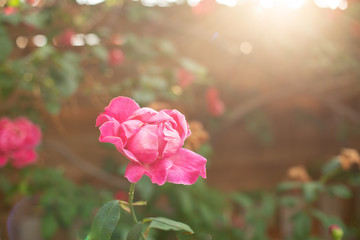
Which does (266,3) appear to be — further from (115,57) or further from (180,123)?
(180,123)

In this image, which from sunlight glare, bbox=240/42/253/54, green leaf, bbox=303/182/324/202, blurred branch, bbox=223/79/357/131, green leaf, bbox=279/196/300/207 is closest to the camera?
green leaf, bbox=303/182/324/202

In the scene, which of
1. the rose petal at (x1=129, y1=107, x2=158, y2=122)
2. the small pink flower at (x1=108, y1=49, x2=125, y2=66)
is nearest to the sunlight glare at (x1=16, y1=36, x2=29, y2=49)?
the small pink flower at (x1=108, y1=49, x2=125, y2=66)

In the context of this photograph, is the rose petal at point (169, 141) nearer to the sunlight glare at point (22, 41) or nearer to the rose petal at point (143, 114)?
the rose petal at point (143, 114)

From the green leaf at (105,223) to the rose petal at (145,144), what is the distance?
0.20 ft

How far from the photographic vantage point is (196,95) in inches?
79.5

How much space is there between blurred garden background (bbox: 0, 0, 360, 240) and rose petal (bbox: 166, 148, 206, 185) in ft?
2.48

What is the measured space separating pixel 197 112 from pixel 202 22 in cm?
49

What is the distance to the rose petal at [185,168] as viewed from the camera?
0.38 meters

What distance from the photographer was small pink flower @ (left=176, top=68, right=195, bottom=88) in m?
1.49

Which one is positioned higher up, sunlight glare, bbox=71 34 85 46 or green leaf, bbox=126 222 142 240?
green leaf, bbox=126 222 142 240

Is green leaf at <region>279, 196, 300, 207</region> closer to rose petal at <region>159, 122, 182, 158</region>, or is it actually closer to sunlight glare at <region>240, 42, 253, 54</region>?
sunlight glare at <region>240, 42, 253, 54</region>

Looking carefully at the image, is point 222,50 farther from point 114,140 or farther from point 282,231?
point 282,231

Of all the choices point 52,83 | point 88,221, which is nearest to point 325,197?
point 88,221

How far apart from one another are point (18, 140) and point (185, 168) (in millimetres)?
847
